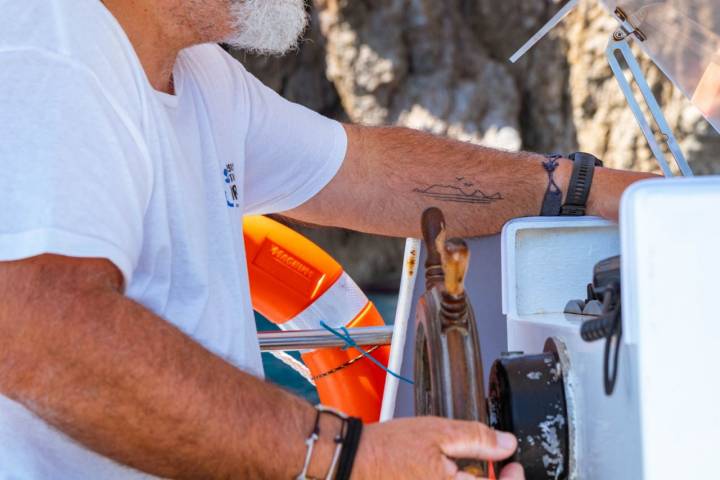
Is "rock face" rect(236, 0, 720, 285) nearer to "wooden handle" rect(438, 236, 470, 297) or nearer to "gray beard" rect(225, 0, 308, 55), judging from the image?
"gray beard" rect(225, 0, 308, 55)

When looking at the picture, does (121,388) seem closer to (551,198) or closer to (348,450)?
(348,450)

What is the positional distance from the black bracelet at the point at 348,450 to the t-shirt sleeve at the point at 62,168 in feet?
0.79

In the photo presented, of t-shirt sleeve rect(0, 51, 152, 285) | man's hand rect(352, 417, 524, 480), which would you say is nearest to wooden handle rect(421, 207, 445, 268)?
man's hand rect(352, 417, 524, 480)

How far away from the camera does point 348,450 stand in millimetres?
736

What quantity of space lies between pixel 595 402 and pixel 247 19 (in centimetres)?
63

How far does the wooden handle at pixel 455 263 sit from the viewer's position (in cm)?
69

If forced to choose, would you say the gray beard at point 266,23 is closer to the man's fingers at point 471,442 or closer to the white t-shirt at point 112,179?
the white t-shirt at point 112,179

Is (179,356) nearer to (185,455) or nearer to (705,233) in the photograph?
(185,455)

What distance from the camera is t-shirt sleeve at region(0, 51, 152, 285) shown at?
2.38 feet

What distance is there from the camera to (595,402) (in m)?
0.74

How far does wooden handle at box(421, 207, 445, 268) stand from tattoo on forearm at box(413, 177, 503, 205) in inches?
20.0

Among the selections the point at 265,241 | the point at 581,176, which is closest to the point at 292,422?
the point at 581,176

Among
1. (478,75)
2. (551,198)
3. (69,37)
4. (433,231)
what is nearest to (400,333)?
Result: (551,198)

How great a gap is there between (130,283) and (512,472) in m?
0.40
